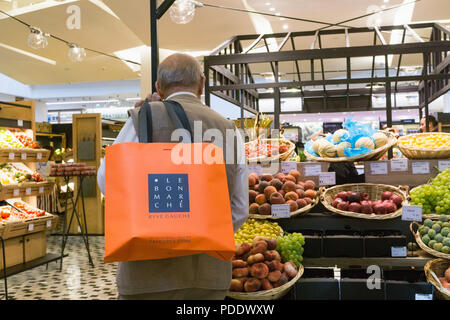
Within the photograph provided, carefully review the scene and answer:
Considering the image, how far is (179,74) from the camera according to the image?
1.52 m

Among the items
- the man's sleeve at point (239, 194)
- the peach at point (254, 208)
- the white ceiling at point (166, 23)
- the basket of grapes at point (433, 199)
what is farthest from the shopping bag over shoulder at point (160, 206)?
the white ceiling at point (166, 23)

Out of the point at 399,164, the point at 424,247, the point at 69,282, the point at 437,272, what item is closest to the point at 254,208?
the point at 424,247

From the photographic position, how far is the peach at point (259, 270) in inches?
87.4

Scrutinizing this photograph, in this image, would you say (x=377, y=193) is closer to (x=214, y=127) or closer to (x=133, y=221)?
(x=214, y=127)

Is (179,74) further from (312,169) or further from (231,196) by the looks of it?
(312,169)

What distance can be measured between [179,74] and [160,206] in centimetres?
57

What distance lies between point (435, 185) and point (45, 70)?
35.1 ft

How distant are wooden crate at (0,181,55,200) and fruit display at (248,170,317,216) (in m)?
3.31

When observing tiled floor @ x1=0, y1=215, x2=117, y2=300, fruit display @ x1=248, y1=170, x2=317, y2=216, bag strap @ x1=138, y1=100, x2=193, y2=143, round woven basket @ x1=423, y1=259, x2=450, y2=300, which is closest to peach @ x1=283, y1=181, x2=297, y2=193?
fruit display @ x1=248, y1=170, x2=317, y2=216

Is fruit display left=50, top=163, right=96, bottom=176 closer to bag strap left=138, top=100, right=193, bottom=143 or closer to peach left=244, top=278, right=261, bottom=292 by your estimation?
peach left=244, top=278, right=261, bottom=292

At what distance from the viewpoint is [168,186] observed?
3.97 feet

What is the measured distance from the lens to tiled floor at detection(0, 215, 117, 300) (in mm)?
4094

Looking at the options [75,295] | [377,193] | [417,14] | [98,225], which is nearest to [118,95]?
[98,225]

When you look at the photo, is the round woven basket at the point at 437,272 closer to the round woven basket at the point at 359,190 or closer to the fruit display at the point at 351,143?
the round woven basket at the point at 359,190
